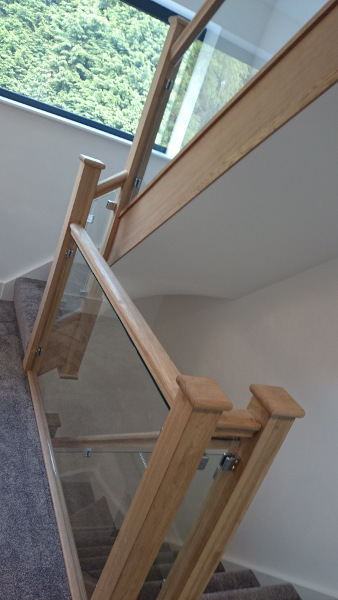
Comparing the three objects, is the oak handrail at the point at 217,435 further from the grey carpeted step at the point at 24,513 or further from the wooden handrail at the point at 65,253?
the wooden handrail at the point at 65,253

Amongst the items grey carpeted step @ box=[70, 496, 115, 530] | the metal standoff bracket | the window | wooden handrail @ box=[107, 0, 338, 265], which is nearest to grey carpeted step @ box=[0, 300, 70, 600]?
grey carpeted step @ box=[70, 496, 115, 530]

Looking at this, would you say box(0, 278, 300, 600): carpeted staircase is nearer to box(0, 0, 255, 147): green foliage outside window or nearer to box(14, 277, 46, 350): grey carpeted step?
box(14, 277, 46, 350): grey carpeted step

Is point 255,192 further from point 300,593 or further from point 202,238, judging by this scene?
point 300,593

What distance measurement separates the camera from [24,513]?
1740 mm

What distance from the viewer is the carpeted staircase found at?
1442 mm

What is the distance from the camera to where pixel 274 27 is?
1.65 meters

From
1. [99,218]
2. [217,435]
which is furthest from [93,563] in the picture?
[99,218]

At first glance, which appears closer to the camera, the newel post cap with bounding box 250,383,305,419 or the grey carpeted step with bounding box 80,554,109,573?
the newel post cap with bounding box 250,383,305,419

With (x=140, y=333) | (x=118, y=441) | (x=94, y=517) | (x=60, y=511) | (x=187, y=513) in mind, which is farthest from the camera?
(x=60, y=511)

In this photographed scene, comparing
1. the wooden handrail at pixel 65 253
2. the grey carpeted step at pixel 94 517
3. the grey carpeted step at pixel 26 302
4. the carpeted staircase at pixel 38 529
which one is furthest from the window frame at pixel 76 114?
the grey carpeted step at pixel 94 517

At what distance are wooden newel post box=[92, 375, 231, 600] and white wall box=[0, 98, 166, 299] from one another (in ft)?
9.12

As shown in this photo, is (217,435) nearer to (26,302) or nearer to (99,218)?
(99,218)

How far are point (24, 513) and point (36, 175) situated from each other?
2.43m

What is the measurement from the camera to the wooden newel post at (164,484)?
1000mm
